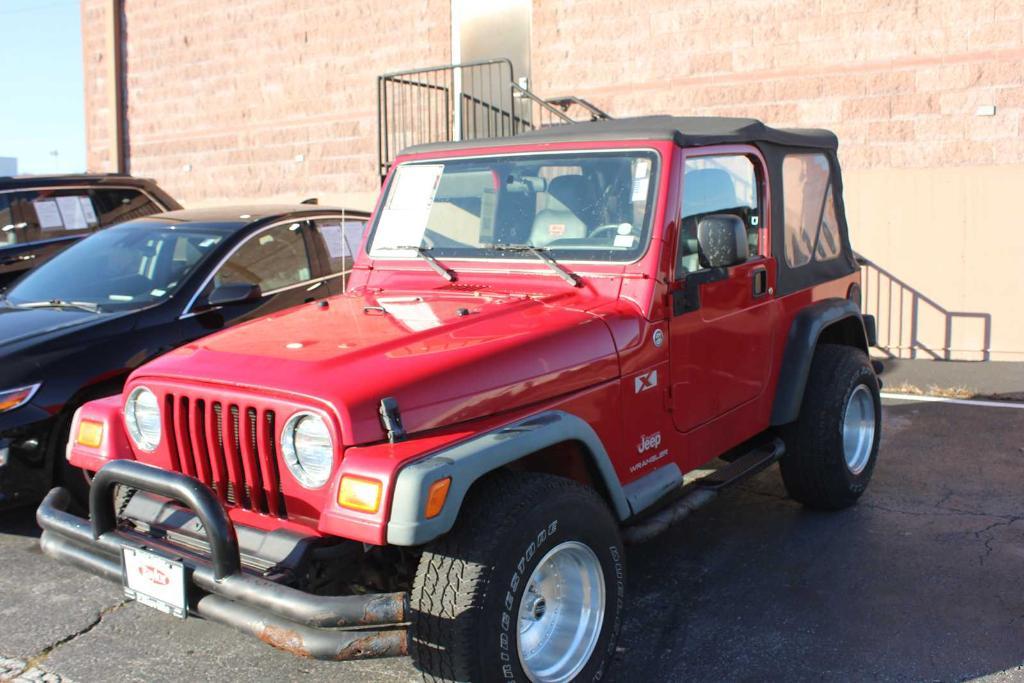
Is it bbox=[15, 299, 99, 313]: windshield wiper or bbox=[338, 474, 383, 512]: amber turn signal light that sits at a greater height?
bbox=[15, 299, 99, 313]: windshield wiper

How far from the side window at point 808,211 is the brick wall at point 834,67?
4.76 m

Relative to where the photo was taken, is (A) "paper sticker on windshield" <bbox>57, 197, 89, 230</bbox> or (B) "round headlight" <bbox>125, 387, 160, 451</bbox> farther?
(A) "paper sticker on windshield" <bbox>57, 197, 89, 230</bbox>

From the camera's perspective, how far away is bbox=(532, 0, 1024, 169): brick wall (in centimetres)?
909

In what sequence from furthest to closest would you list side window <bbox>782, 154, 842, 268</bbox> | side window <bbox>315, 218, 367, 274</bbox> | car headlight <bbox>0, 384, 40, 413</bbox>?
side window <bbox>315, 218, 367, 274</bbox> < side window <bbox>782, 154, 842, 268</bbox> < car headlight <bbox>0, 384, 40, 413</bbox>

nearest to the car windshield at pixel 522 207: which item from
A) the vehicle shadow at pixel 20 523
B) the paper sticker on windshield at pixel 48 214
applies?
the vehicle shadow at pixel 20 523

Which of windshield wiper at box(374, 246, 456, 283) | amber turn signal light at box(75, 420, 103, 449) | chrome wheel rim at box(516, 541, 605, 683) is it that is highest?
windshield wiper at box(374, 246, 456, 283)

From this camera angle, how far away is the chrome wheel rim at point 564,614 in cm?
311

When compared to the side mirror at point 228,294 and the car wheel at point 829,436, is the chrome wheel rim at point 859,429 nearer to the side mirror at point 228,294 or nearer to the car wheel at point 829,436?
the car wheel at point 829,436

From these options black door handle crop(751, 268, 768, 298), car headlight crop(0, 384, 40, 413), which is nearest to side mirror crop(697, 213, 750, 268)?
black door handle crop(751, 268, 768, 298)

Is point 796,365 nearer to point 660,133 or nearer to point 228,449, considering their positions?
point 660,133

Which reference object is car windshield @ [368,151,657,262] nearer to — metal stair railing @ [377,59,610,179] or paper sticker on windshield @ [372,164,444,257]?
paper sticker on windshield @ [372,164,444,257]

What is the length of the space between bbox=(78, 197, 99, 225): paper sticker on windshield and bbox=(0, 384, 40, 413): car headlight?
361 centimetres

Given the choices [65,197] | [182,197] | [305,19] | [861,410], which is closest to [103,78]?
[182,197]

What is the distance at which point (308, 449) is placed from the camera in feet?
9.57
